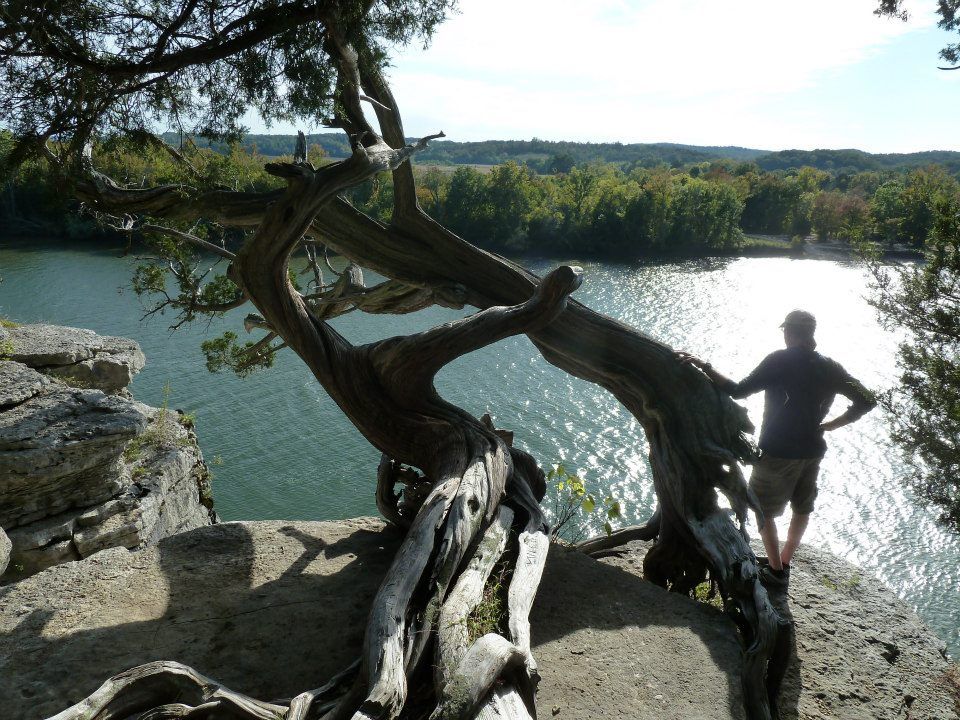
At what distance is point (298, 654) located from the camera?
361cm

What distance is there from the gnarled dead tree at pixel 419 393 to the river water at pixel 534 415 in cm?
350

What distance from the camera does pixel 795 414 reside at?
171 inches

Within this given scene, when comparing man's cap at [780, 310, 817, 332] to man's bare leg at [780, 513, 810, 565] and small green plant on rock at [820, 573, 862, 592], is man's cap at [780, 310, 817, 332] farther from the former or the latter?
small green plant on rock at [820, 573, 862, 592]

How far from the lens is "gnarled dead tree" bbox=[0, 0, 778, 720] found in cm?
307

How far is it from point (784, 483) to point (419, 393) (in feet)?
8.37

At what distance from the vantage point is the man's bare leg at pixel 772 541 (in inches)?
181

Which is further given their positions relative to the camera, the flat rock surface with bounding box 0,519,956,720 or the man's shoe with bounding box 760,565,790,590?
the man's shoe with bounding box 760,565,790,590

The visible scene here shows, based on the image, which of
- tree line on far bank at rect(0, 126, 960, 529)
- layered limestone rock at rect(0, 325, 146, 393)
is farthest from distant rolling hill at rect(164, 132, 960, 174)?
layered limestone rock at rect(0, 325, 146, 393)

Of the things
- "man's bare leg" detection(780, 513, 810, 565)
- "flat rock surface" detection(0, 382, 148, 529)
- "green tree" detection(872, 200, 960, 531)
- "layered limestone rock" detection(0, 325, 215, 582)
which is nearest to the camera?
"man's bare leg" detection(780, 513, 810, 565)

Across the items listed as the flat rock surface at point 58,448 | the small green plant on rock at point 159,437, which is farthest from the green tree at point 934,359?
the small green plant on rock at point 159,437

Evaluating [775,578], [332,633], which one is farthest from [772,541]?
[332,633]

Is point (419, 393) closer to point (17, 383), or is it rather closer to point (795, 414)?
point (795, 414)

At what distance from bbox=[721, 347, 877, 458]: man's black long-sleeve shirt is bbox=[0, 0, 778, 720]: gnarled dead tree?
527 millimetres

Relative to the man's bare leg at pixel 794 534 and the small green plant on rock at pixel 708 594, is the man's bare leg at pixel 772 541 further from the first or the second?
the small green plant on rock at pixel 708 594
